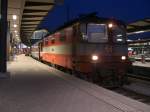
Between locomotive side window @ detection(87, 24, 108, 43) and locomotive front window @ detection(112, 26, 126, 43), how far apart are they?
0.55m

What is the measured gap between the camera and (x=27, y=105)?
27.2 ft

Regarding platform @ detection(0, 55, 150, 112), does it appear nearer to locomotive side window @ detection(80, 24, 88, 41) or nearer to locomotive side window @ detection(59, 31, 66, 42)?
locomotive side window @ detection(80, 24, 88, 41)

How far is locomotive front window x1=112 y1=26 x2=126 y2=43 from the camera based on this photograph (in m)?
16.5

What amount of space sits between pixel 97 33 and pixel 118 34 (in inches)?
49.7

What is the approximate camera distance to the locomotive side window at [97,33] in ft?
51.8

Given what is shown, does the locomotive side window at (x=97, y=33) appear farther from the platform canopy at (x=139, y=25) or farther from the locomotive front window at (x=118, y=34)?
the platform canopy at (x=139, y=25)

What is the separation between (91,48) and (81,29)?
105 cm

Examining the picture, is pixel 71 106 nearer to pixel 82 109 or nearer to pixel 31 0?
pixel 82 109

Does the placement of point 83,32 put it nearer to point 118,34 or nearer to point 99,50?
point 99,50

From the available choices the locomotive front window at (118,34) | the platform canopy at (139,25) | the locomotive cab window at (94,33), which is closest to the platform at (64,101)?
the locomotive cab window at (94,33)

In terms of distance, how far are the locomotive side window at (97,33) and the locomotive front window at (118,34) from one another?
55 centimetres

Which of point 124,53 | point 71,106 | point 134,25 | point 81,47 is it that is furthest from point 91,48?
point 134,25

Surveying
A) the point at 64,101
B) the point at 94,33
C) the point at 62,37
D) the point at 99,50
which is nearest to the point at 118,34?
the point at 94,33

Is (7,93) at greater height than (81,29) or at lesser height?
lesser
